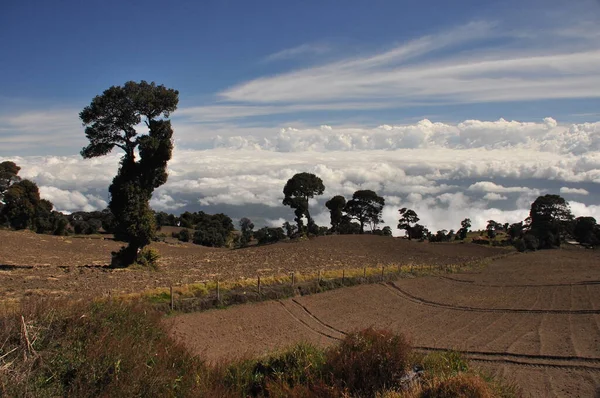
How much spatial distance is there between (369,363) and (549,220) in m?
92.0

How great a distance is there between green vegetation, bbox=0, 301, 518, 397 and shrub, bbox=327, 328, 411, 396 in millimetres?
21

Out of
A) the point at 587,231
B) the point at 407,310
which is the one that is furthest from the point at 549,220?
the point at 407,310

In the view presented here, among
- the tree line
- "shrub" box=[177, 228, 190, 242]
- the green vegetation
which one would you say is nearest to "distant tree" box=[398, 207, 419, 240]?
the tree line

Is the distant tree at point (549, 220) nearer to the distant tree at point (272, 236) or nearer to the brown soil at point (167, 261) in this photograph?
the brown soil at point (167, 261)

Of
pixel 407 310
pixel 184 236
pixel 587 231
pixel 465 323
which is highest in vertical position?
pixel 587 231

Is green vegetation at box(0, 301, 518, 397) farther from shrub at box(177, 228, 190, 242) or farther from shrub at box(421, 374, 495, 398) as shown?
shrub at box(177, 228, 190, 242)

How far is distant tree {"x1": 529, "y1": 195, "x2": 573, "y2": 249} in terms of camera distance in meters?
82.1

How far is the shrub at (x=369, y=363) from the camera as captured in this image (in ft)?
30.1

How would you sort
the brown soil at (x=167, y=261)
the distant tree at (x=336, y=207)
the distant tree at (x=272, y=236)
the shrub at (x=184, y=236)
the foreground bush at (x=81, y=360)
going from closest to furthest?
the foreground bush at (x=81, y=360)
the brown soil at (x=167, y=261)
the distant tree at (x=272, y=236)
the distant tree at (x=336, y=207)
the shrub at (x=184, y=236)

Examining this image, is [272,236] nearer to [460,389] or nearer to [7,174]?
[7,174]

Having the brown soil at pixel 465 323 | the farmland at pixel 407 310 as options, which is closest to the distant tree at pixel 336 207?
the farmland at pixel 407 310

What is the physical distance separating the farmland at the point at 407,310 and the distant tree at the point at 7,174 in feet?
87.9

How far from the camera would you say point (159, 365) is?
29.6 ft

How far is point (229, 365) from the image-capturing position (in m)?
11.2
